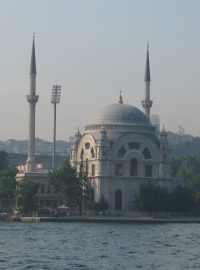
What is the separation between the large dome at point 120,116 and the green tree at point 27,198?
13012mm

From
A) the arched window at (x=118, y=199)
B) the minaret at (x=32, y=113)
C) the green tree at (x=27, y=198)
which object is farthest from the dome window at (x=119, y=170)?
the minaret at (x=32, y=113)

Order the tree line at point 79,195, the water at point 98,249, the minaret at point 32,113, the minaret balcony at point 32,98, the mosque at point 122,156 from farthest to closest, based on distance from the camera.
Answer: the minaret balcony at point 32,98 < the minaret at point 32,113 < the mosque at point 122,156 < the tree line at point 79,195 < the water at point 98,249

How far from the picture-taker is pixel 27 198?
114m

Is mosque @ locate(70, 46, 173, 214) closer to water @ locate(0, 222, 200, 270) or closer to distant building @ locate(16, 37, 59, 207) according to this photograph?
distant building @ locate(16, 37, 59, 207)

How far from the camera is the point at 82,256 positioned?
2206 inches

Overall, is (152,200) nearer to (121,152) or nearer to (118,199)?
(118,199)

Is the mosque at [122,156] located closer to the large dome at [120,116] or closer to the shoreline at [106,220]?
the large dome at [120,116]

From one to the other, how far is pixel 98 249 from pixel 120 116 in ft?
209

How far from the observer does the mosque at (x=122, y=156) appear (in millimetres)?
118812

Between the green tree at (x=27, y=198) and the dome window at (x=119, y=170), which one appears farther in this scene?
the dome window at (x=119, y=170)

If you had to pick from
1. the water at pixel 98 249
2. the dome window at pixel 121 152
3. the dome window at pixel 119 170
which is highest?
the dome window at pixel 121 152

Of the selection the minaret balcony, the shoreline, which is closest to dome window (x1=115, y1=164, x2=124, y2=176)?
the shoreline

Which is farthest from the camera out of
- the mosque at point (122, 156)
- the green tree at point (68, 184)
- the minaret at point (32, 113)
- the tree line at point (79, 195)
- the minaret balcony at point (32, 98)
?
the minaret balcony at point (32, 98)

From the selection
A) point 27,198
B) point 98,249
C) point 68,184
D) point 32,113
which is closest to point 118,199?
point 68,184
